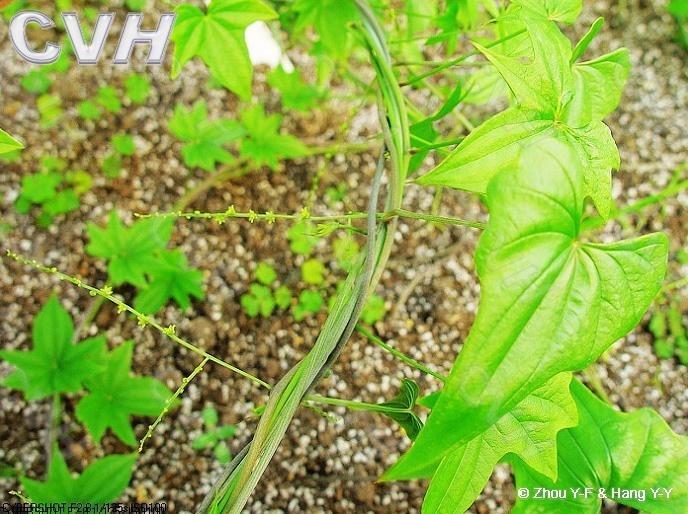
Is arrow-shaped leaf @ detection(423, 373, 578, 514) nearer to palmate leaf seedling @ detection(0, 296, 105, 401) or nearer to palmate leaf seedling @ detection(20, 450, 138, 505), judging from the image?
palmate leaf seedling @ detection(20, 450, 138, 505)

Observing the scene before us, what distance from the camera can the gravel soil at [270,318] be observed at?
1.21 m

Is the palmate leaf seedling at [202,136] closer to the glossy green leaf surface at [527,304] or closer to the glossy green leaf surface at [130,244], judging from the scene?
the glossy green leaf surface at [130,244]

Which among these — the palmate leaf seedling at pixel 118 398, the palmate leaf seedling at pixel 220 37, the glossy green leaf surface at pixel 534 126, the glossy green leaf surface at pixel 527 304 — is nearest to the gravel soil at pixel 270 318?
the palmate leaf seedling at pixel 118 398

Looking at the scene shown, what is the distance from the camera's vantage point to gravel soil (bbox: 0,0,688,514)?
121cm

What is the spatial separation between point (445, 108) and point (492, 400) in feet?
1.55

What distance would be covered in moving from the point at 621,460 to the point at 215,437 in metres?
0.70

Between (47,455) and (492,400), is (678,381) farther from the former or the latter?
(47,455)

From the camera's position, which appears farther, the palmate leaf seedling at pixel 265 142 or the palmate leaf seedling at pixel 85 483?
the palmate leaf seedling at pixel 265 142

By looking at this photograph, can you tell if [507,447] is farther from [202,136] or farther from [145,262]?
[202,136]

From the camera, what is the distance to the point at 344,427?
127 centimetres

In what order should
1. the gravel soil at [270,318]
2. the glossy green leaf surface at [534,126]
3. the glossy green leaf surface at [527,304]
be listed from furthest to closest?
the gravel soil at [270,318] < the glossy green leaf surface at [534,126] < the glossy green leaf surface at [527,304]

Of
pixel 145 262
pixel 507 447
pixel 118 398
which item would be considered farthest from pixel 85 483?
Result: pixel 507 447

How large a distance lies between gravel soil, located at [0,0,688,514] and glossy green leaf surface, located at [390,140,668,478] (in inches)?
26.2

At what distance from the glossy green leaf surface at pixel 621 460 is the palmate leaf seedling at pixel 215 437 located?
61 cm
